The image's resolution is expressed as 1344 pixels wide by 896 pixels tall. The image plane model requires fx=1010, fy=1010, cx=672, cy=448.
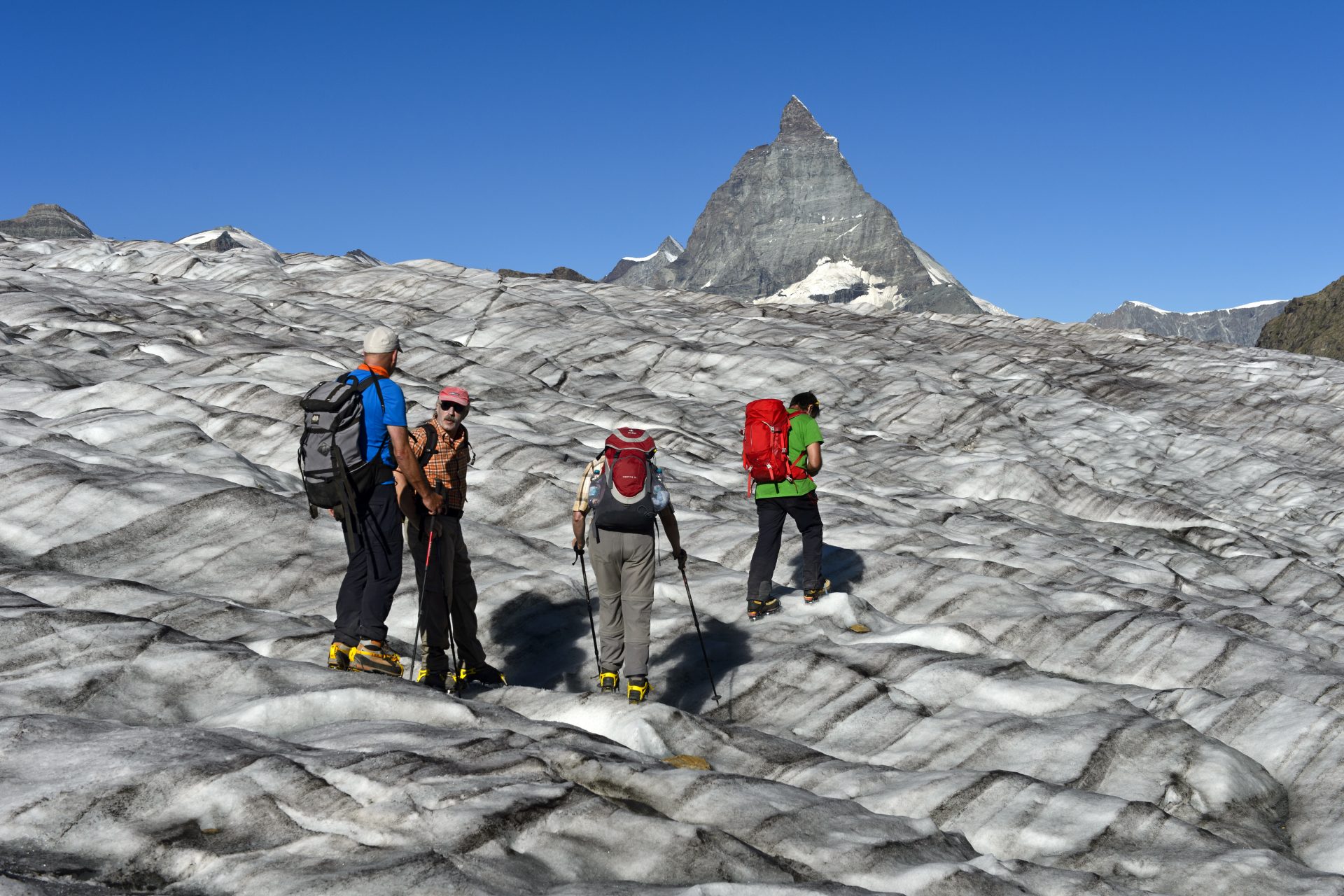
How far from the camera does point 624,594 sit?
11070mm

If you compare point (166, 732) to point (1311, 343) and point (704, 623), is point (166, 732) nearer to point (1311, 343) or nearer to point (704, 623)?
point (704, 623)

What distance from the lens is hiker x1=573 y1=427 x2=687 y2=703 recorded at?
10.8m

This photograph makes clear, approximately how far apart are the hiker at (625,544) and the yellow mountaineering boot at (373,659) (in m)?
2.18

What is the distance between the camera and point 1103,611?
15.8 m

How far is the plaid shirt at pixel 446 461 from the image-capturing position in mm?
11367

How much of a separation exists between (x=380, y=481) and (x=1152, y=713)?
967 cm

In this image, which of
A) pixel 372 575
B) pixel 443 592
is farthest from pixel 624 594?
pixel 372 575

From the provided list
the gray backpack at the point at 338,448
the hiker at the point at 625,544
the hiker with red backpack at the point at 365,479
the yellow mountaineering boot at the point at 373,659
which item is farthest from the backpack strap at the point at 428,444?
the yellow mountaineering boot at the point at 373,659

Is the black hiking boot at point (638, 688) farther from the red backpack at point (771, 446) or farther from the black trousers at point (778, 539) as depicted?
Answer: the red backpack at point (771, 446)

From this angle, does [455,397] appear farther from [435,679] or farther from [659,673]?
[659,673]

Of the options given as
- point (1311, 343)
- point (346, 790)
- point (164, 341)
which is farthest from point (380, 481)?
point (1311, 343)

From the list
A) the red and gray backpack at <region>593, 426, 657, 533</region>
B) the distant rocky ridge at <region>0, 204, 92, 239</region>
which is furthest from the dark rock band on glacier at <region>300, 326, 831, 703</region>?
the distant rocky ridge at <region>0, 204, 92, 239</region>

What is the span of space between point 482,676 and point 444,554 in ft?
5.22

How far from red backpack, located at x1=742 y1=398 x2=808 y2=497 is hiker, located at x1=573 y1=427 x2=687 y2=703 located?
4.01 metres
